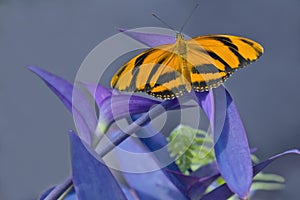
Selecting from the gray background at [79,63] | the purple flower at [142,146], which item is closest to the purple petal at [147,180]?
the purple flower at [142,146]

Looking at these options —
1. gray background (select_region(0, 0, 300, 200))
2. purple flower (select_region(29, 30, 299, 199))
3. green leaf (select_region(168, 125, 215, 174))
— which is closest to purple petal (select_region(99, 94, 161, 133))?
purple flower (select_region(29, 30, 299, 199))

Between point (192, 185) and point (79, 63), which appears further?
point (79, 63)

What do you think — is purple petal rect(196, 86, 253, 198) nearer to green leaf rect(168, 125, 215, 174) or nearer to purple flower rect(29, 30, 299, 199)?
purple flower rect(29, 30, 299, 199)

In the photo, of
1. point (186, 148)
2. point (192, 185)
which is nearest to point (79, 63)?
point (186, 148)

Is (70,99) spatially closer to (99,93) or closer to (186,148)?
(99,93)

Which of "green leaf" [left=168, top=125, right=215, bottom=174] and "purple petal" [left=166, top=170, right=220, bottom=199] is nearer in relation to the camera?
"purple petal" [left=166, top=170, right=220, bottom=199]

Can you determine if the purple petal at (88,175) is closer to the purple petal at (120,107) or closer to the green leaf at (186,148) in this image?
the purple petal at (120,107)
